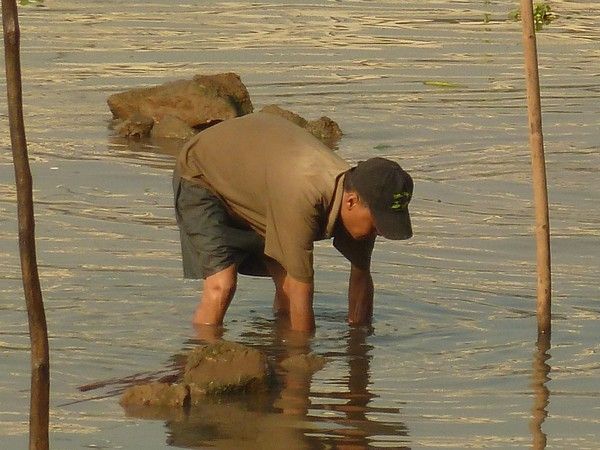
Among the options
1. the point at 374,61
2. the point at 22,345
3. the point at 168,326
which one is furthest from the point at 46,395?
the point at 374,61

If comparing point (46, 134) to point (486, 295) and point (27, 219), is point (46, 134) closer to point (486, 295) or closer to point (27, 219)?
point (486, 295)

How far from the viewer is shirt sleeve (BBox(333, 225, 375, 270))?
340 inches

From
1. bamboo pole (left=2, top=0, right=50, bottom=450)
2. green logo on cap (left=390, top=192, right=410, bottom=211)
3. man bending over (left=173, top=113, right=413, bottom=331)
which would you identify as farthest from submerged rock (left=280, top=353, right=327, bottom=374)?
bamboo pole (left=2, top=0, right=50, bottom=450)

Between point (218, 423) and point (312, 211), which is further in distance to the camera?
point (312, 211)

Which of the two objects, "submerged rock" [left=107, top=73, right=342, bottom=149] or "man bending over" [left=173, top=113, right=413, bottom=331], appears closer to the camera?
"man bending over" [left=173, top=113, right=413, bottom=331]

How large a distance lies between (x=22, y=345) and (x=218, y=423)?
5.69 feet

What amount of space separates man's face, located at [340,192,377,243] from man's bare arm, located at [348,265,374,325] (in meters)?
0.77

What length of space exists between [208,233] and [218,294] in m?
0.38

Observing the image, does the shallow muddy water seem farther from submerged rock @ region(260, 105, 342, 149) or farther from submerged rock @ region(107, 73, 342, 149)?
submerged rock @ region(107, 73, 342, 149)

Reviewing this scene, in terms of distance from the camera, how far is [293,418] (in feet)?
25.0

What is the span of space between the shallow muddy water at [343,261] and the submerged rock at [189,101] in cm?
39

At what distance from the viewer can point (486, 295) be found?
10.2 meters

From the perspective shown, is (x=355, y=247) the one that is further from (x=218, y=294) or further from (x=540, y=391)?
(x=540, y=391)

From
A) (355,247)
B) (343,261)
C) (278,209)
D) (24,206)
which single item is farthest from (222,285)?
(24,206)
